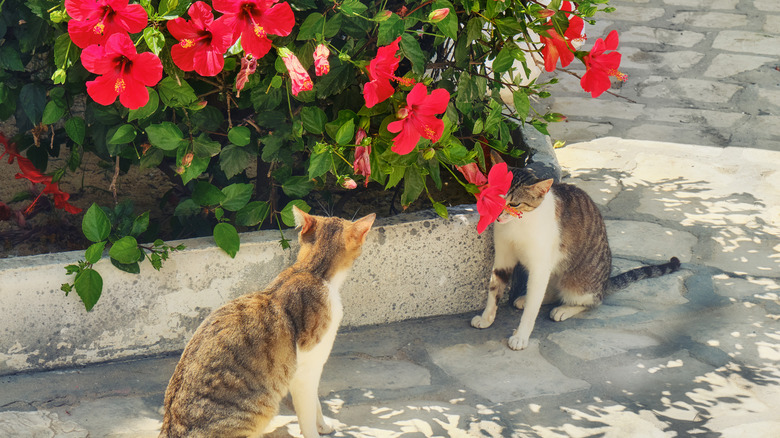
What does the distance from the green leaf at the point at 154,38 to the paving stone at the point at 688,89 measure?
4880 mm

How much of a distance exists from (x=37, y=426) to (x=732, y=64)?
6.20 meters

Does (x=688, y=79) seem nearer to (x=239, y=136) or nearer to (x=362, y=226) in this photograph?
(x=362, y=226)

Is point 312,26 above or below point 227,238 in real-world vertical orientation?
above

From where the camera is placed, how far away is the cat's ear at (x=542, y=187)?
9.56 ft

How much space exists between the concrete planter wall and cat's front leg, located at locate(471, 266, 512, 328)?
0.08m

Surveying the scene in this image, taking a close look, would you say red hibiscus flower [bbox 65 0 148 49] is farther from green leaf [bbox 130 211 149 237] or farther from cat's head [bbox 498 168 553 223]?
cat's head [bbox 498 168 553 223]

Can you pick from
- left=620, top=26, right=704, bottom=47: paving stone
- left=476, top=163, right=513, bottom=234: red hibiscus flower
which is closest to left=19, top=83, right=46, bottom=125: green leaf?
left=476, top=163, right=513, bottom=234: red hibiscus flower

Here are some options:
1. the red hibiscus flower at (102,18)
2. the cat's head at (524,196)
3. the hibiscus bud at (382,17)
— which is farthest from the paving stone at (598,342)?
the red hibiscus flower at (102,18)

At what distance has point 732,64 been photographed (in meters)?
6.58

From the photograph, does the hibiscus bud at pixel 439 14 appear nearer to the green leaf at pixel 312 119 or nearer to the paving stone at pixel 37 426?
the green leaf at pixel 312 119

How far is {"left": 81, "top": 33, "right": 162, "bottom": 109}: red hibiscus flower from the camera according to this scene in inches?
76.2

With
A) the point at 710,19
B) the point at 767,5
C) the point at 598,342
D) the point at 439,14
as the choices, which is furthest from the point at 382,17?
the point at 767,5

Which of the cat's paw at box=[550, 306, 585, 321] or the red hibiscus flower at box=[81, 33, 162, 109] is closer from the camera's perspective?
the red hibiscus flower at box=[81, 33, 162, 109]

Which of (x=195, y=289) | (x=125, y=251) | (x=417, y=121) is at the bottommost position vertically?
(x=195, y=289)
